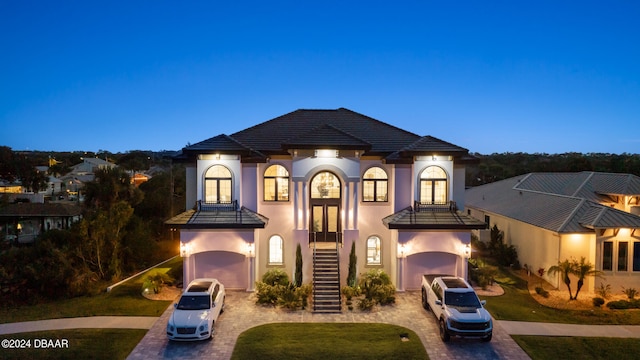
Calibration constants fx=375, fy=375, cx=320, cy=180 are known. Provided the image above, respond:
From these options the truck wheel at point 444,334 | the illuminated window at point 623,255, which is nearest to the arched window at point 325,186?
the truck wheel at point 444,334

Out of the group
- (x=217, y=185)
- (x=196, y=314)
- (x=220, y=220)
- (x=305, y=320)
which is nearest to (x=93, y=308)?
(x=196, y=314)

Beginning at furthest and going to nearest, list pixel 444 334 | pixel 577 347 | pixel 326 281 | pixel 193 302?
pixel 326 281 → pixel 193 302 → pixel 444 334 → pixel 577 347

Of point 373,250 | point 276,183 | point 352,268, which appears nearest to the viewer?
point 352,268

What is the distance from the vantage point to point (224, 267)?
58.7ft

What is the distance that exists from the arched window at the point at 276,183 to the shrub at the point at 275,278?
367 centimetres

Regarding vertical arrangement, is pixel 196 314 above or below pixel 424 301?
above

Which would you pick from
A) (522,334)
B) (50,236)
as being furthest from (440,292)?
(50,236)

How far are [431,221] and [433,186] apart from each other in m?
2.01

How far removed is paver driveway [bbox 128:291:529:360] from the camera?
11711 mm

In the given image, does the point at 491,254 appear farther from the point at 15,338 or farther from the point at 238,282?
the point at 15,338

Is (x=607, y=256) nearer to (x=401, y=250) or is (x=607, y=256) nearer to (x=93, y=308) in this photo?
(x=401, y=250)

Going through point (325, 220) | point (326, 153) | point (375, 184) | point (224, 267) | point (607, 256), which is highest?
point (326, 153)

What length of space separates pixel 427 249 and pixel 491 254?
8.57 metres

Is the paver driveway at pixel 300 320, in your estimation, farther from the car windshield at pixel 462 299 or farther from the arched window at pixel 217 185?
the arched window at pixel 217 185
